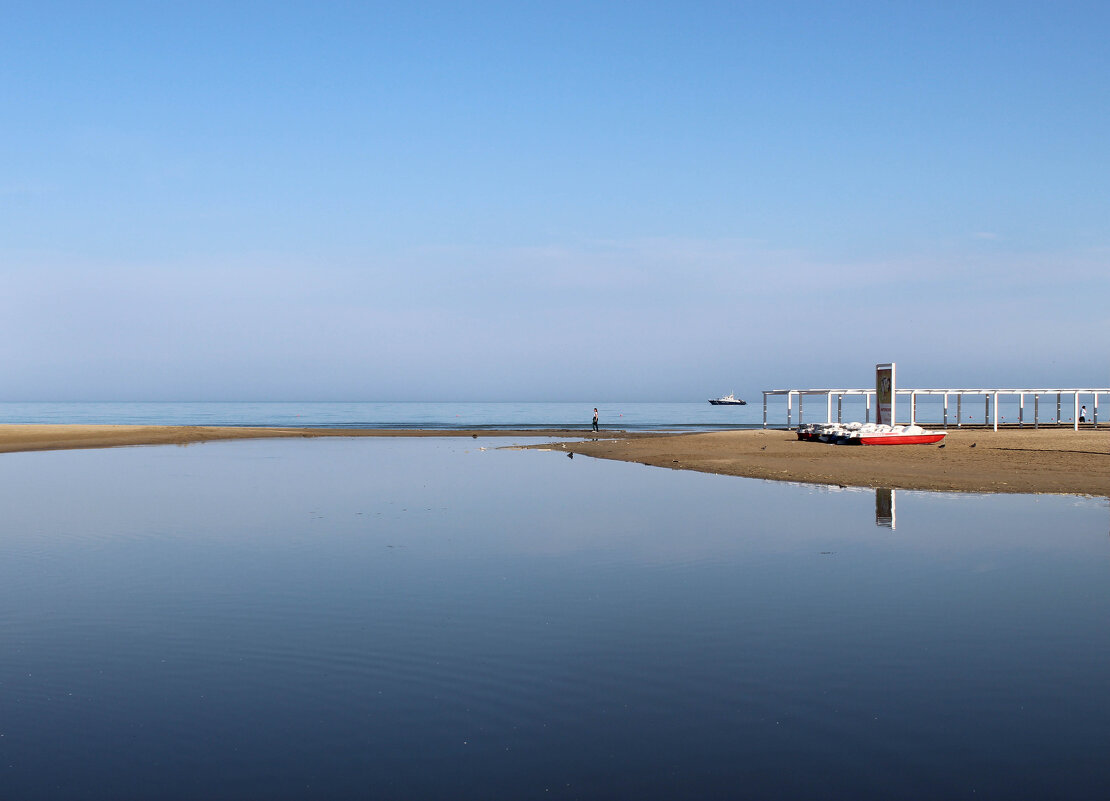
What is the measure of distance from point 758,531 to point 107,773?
16.1m

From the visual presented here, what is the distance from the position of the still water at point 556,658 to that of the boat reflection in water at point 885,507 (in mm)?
353

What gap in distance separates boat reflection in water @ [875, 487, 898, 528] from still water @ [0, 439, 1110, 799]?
353mm

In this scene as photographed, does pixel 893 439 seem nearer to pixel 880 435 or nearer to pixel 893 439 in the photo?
pixel 893 439

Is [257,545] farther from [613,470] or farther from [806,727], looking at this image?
[613,470]

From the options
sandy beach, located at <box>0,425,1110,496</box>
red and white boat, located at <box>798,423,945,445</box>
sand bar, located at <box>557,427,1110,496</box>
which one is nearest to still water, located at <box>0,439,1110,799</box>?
sand bar, located at <box>557,427,1110,496</box>

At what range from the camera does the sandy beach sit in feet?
109

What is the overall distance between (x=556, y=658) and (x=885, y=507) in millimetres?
17695

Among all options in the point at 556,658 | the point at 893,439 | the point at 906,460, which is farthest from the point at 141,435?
the point at 556,658

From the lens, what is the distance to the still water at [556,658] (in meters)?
7.45

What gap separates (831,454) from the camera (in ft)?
160

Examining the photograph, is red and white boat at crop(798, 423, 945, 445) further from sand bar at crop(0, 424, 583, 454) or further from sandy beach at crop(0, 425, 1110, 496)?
sand bar at crop(0, 424, 583, 454)

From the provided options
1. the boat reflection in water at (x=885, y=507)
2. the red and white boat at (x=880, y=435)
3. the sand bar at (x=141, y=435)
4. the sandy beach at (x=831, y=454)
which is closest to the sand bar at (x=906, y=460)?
the sandy beach at (x=831, y=454)

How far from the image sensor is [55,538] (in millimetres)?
20172

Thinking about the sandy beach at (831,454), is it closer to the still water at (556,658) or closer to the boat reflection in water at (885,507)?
the boat reflection in water at (885,507)
